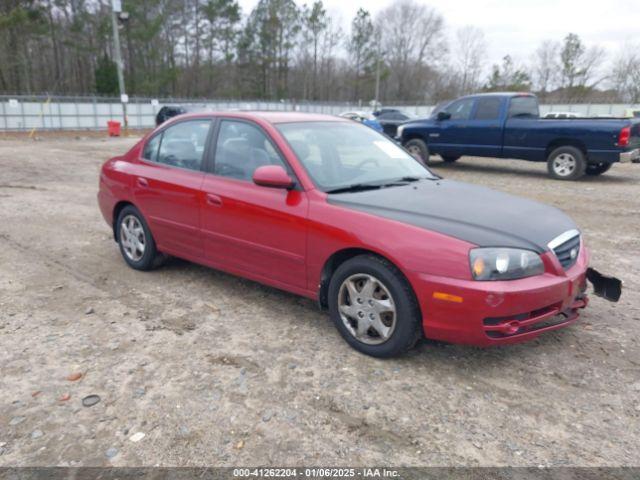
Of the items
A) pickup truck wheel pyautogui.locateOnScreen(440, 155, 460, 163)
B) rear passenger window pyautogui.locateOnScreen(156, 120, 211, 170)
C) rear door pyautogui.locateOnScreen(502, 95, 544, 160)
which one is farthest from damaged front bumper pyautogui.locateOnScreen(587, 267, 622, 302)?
pickup truck wheel pyautogui.locateOnScreen(440, 155, 460, 163)

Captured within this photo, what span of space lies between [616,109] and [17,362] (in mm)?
48820

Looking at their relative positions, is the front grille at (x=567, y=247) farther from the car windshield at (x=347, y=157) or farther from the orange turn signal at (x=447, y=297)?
the car windshield at (x=347, y=157)

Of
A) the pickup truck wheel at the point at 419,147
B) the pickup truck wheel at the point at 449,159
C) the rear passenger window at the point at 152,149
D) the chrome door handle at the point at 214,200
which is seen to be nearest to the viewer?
the chrome door handle at the point at 214,200

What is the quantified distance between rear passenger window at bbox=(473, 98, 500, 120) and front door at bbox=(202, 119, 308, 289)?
936cm

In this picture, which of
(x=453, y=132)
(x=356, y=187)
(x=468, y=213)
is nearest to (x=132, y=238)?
(x=356, y=187)

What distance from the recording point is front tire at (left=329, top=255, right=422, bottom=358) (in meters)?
3.18

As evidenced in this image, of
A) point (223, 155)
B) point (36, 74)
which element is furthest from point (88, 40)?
point (223, 155)

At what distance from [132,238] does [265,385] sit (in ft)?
9.14

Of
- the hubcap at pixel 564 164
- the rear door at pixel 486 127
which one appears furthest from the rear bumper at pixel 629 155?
the rear door at pixel 486 127

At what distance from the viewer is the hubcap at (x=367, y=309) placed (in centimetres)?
330

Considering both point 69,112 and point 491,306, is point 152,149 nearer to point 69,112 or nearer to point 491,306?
point 491,306

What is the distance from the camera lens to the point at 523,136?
1166cm

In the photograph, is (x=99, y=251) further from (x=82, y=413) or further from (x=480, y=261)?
(x=480, y=261)

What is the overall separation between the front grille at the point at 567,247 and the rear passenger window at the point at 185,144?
2919 mm
